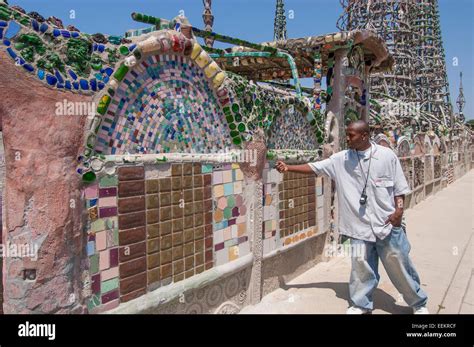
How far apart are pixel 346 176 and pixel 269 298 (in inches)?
67.3

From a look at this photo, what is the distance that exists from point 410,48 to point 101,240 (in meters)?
26.7

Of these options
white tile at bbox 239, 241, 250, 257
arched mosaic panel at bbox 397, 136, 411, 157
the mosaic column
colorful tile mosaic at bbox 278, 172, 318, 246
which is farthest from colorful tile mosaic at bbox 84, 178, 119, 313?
arched mosaic panel at bbox 397, 136, 411, 157

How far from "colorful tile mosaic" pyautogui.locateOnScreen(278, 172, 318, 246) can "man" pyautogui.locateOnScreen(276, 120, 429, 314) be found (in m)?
1.27

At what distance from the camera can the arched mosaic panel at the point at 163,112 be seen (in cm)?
285

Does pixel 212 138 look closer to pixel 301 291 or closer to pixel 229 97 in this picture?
pixel 229 97

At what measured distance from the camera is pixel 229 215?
3.95m

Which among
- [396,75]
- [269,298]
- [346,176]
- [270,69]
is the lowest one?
[269,298]

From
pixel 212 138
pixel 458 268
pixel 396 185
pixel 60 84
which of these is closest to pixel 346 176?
pixel 396 185

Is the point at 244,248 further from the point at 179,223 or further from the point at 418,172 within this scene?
the point at 418,172

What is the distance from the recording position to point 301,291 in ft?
15.5

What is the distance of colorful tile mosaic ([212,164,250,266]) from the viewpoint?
377 cm

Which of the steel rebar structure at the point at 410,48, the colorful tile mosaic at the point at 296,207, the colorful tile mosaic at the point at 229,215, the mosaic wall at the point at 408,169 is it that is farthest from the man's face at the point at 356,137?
the steel rebar structure at the point at 410,48

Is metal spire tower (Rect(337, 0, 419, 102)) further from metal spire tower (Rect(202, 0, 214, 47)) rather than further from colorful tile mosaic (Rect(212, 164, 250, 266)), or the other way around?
colorful tile mosaic (Rect(212, 164, 250, 266))
